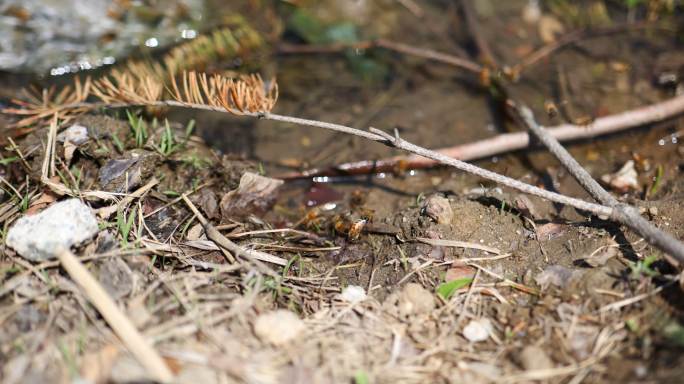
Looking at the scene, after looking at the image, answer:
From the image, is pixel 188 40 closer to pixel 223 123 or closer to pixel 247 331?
pixel 223 123

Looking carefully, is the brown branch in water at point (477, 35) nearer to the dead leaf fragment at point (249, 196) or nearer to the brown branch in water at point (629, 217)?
the brown branch in water at point (629, 217)

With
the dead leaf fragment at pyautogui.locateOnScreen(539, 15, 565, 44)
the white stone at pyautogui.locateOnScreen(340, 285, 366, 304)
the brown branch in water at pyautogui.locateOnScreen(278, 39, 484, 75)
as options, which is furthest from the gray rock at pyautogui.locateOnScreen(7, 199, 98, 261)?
the dead leaf fragment at pyautogui.locateOnScreen(539, 15, 565, 44)

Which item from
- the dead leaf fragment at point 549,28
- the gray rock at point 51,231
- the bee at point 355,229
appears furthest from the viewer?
the dead leaf fragment at point 549,28

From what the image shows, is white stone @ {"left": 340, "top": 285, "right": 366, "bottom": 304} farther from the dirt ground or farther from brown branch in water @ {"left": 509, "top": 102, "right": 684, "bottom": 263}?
brown branch in water @ {"left": 509, "top": 102, "right": 684, "bottom": 263}

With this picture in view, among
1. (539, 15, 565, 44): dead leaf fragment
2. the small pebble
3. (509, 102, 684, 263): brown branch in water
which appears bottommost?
the small pebble

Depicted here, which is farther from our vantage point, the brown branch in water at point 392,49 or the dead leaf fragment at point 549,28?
the dead leaf fragment at point 549,28

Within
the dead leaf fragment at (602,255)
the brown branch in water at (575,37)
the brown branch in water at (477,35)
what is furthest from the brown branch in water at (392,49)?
the dead leaf fragment at (602,255)
